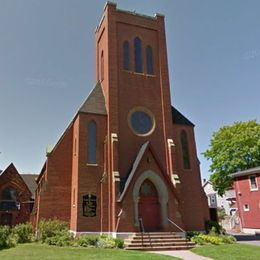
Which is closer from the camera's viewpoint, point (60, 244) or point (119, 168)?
point (60, 244)

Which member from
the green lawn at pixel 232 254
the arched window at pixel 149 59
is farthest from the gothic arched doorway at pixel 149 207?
the arched window at pixel 149 59

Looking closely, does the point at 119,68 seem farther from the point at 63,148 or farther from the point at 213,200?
the point at 213,200

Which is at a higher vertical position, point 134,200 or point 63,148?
point 63,148

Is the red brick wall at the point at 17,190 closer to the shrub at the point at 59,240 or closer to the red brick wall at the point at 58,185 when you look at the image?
the red brick wall at the point at 58,185

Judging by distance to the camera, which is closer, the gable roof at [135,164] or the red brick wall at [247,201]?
the gable roof at [135,164]

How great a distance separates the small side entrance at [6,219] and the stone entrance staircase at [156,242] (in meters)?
22.4

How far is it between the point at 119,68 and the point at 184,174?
11.5 meters

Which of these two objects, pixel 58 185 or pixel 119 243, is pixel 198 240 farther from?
pixel 58 185

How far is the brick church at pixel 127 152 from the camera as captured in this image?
22969 millimetres

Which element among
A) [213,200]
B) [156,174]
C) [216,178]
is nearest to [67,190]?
[156,174]

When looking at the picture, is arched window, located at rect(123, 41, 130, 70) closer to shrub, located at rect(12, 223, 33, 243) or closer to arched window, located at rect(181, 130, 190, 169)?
arched window, located at rect(181, 130, 190, 169)

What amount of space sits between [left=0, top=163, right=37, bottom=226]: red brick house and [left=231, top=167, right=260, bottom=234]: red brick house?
26.1 meters

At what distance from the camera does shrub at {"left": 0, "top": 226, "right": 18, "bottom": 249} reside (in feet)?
58.0

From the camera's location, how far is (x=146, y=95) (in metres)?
28.0
